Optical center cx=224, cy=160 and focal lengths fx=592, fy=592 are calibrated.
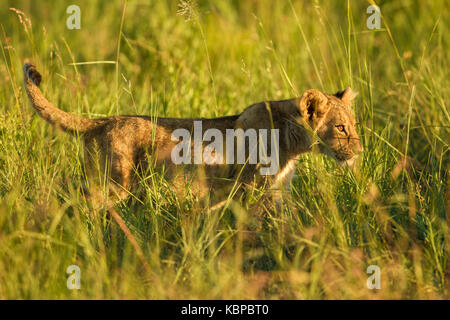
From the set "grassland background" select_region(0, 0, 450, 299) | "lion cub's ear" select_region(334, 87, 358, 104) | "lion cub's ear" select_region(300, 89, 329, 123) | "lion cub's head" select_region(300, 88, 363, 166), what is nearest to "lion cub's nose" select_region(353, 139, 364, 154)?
"lion cub's head" select_region(300, 88, 363, 166)

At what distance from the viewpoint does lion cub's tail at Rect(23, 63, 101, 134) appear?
476 cm

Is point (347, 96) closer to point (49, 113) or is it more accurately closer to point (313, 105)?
point (313, 105)

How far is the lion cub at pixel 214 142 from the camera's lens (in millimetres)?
4684

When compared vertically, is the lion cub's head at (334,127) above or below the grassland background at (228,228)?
above

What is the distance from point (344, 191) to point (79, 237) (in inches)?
78.9

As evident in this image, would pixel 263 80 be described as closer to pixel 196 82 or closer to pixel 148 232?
pixel 196 82

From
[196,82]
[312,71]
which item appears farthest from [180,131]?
[312,71]

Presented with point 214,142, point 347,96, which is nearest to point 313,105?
point 347,96

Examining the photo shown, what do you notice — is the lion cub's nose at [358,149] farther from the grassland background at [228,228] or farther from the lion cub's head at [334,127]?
the grassland background at [228,228]

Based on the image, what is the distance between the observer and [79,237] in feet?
13.4

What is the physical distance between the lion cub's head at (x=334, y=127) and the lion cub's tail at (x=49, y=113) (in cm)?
178

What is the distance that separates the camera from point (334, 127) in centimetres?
493

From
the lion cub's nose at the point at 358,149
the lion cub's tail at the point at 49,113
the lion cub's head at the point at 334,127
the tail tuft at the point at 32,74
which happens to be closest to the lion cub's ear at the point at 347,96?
the lion cub's head at the point at 334,127

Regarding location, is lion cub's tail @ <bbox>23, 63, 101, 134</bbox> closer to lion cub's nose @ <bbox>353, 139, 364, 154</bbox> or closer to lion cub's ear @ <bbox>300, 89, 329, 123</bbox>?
lion cub's ear @ <bbox>300, 89, 329, 123</bbox>
